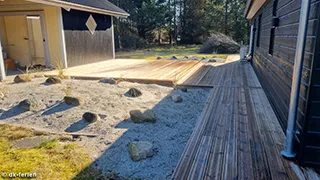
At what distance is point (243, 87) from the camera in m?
5.14

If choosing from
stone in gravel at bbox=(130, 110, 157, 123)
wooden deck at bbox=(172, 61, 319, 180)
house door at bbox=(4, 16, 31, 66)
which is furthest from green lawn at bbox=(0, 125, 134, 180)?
house door at bbox=(4, 16, 31, 66)

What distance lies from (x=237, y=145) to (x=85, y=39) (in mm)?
7137

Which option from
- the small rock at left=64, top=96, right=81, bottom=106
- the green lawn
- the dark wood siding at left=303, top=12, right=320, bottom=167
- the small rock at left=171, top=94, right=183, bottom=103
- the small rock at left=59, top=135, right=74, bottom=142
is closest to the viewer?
the dark wood siding at left=303, top=12, right=320, bottom=167

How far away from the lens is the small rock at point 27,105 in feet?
11.9

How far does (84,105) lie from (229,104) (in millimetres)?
2193

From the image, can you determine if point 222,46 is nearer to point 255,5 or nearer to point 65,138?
point 255,5

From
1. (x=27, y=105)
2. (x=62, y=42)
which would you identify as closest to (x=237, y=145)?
(x=27, y=105)

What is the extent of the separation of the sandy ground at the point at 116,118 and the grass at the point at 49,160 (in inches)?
5.2

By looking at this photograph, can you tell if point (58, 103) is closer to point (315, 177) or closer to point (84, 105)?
point (84, 105)

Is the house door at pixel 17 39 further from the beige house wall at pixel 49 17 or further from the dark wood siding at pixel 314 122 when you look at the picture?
the dark wood siding at pixel 314 122

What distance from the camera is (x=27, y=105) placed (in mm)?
3637

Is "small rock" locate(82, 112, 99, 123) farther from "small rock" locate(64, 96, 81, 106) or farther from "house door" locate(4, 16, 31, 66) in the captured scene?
"house door" locate(4, 16, 31, 66)

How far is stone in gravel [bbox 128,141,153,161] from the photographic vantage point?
235 centimetres

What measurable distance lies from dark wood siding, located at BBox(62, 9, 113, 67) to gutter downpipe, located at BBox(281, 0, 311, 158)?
6730 mm
